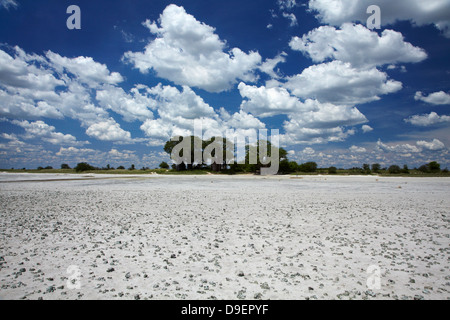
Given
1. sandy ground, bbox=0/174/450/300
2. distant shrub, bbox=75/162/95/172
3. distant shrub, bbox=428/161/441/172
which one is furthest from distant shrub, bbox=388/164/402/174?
distant shrub, bbox=75/162/95/172

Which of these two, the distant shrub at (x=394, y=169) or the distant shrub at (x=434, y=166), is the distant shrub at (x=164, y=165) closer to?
the distant shrub at (x=394, y=169)

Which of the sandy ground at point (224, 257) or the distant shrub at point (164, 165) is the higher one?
the distant shrub at point (164, 165)

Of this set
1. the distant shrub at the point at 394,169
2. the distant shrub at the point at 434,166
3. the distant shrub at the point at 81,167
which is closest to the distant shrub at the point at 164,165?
the distant shrub at the point at 81,167

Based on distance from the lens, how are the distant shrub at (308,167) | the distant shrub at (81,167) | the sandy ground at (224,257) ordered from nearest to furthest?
the sandy ground at (224,257) → the distant shrub at (81,167) → the distant shrub at (308,167)

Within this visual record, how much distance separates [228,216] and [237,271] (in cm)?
720

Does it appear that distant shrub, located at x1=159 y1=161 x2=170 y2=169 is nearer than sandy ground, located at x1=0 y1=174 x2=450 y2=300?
No

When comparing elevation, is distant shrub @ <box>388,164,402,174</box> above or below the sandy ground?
above

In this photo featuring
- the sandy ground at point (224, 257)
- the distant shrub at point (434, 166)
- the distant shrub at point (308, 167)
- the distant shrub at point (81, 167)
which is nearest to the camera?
the sandy ground at point (224, 257)

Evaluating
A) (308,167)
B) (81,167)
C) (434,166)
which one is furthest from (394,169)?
(81,167)

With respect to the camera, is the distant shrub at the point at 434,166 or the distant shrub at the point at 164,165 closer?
the distant shrub at the point at 434,166

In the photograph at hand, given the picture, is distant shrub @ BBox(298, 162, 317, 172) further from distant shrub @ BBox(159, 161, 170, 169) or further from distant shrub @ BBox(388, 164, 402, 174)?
distant shrub @ BBox(159, 161, 170, 169)

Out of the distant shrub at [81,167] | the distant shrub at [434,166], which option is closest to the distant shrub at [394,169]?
the distant shrub at [434,166]

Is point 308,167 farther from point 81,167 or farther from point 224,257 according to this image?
point 224,257
